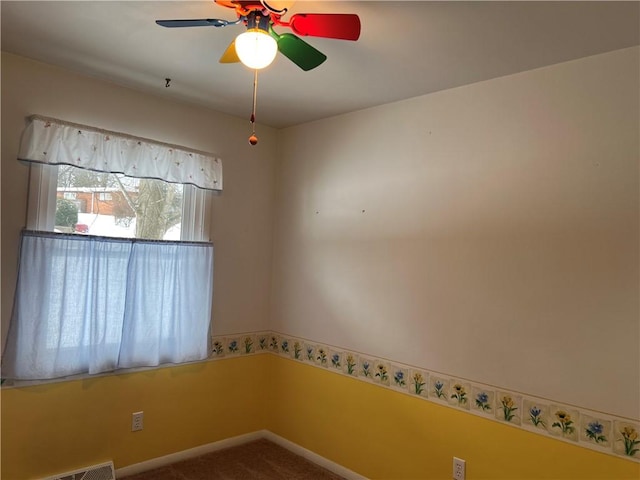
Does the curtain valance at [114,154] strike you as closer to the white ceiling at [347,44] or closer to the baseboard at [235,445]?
the white ceiling at [347,44]

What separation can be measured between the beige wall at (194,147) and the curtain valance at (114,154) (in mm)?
76

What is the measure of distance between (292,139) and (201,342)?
5.48ft

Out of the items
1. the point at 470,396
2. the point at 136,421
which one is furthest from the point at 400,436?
the point at 136,421

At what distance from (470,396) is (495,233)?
2.85 feet

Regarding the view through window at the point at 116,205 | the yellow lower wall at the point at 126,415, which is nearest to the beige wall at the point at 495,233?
the yellow lower wall at the point at 126,415

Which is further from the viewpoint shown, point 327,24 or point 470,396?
point 470,396

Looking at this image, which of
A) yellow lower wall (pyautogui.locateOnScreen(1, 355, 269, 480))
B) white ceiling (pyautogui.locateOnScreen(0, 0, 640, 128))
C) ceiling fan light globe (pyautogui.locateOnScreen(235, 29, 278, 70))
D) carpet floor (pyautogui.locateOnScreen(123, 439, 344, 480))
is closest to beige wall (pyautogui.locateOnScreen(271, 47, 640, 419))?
white ceiling (pyautogui.locateOnScreen(0, 0, 640, 128))

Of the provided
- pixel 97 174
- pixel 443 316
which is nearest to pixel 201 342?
pixel 97 174

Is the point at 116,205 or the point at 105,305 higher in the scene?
the point at 116,205

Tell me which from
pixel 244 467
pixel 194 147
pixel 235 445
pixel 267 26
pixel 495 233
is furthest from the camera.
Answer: pixel 235 445

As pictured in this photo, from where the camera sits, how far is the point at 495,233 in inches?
91.7

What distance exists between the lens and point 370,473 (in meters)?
2.80

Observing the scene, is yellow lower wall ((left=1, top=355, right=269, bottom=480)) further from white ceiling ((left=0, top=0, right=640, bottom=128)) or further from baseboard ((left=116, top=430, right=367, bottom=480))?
white ceiling ((left=0, top=0, right=640, bottom=128))

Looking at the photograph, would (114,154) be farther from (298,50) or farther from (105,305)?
(298,50)
